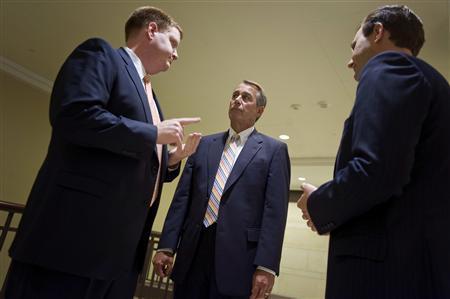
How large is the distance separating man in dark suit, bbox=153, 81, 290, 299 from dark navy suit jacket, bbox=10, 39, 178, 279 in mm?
508

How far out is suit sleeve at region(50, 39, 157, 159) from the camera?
1018 mm

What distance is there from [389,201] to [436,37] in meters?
3.03

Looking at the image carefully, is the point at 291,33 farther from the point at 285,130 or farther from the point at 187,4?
the point at 285,130

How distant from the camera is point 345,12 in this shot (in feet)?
10.1

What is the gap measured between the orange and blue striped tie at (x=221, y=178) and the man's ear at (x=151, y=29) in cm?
72

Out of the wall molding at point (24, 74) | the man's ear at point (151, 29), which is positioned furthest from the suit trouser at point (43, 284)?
the wall molding at point (24, 74)

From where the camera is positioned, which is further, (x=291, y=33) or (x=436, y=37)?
(x=291, y=33)

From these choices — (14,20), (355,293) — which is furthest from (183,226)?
(14,20)

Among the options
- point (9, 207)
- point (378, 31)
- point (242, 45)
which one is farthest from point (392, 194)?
point (242, 45)

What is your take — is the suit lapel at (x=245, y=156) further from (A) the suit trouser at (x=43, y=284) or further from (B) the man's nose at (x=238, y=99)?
(A) the suit trouser at (x=43, y=284)

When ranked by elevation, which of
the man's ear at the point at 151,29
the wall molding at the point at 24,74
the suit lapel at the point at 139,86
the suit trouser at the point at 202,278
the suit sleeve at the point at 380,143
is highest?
the wall molding at the point at 24,74

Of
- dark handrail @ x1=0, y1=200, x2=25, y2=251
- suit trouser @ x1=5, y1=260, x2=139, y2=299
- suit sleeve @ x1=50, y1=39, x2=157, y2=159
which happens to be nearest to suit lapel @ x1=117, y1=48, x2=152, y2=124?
suit sleeve @ x1=50, y1=39, x2=157, y2=159

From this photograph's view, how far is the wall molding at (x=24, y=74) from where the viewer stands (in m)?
4.92

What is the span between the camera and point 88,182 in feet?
3.37
